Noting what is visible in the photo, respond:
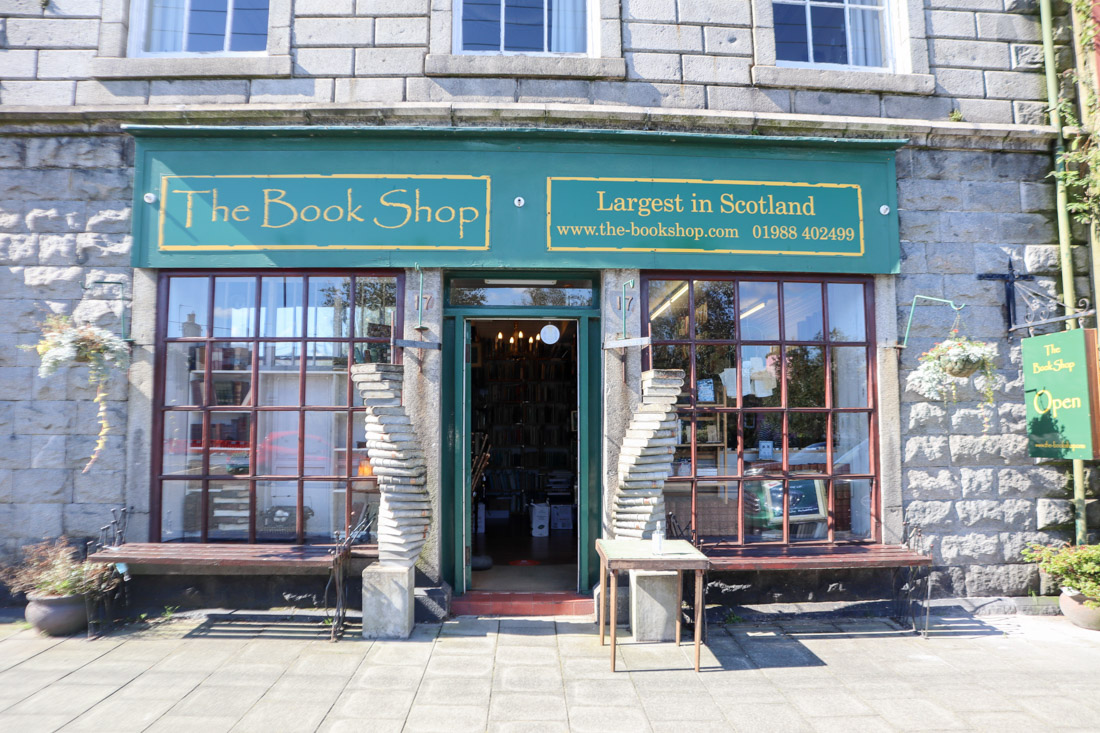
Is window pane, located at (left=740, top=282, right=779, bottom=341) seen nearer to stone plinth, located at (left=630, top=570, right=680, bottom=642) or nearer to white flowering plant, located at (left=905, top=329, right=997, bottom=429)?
white flowering plant, located at (left=905, top=329, right=997, bottom=429)

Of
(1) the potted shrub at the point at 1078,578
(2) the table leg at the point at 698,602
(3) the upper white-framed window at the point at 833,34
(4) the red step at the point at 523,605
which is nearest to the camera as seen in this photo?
(2) the table leg at the point at 698,602

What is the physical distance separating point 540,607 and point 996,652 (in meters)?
3.54

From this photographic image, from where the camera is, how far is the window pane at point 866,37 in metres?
6.37

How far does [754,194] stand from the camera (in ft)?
19.0

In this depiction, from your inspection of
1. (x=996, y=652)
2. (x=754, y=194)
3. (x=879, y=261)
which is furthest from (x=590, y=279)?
(x=996, y=652)

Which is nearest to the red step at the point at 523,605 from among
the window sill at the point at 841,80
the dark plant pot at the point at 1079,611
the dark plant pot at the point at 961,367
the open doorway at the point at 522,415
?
the dark plant pot at the point at 961,367

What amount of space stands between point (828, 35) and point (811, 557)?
509cm

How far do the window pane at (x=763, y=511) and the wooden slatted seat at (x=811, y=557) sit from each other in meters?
0.11

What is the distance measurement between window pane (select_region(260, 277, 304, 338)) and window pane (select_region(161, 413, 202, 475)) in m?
1.01

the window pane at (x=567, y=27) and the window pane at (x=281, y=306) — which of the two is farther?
the window pane at (x=567, y=27)

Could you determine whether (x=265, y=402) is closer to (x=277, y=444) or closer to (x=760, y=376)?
(x=277, y=444)

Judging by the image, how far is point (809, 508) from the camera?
5.81m

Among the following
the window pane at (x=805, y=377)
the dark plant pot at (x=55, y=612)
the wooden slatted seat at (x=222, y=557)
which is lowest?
the dark plant pot at (x=55, y=612)

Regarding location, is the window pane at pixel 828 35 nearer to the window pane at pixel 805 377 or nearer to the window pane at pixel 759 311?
the window pane at pixel 759 311
